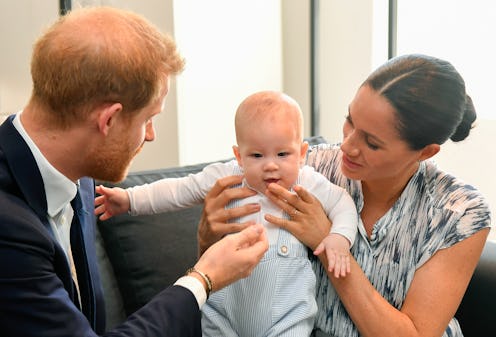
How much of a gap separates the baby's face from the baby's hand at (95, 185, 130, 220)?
0.35 metres

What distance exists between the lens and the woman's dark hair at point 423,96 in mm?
1455

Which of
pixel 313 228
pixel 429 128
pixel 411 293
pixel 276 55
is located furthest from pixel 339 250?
pixel 276 55

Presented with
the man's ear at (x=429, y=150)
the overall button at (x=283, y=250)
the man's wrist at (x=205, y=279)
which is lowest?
the overall button at (x=283, y=250)

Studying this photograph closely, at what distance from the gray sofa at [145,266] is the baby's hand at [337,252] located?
563 mm

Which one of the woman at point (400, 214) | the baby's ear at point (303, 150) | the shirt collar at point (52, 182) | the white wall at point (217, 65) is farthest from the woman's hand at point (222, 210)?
the white wall at point (217, 65)

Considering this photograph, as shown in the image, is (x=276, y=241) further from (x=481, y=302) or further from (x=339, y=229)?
(x=481, y=302)

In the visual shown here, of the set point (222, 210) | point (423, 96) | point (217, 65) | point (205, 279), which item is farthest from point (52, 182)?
point (217, 65)

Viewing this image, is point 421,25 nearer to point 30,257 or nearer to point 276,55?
point 276,55

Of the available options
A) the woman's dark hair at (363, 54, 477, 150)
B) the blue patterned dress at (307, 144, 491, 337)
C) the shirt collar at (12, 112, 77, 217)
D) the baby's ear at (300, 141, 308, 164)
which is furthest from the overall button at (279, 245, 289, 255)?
the shirt collar at (12, 112, 77, 217)

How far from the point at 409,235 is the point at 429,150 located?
0.21 metres

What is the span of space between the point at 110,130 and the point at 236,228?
470mm

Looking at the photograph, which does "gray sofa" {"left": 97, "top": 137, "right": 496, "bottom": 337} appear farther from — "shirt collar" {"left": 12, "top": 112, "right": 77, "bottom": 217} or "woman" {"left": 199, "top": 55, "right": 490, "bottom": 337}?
"shirt collar" {"left": 12, "top": 112, "right": 77, "bottom": 217}

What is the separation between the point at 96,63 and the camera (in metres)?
1.14

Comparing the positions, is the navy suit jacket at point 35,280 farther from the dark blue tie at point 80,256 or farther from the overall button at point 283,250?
the overall button at point 283,250
